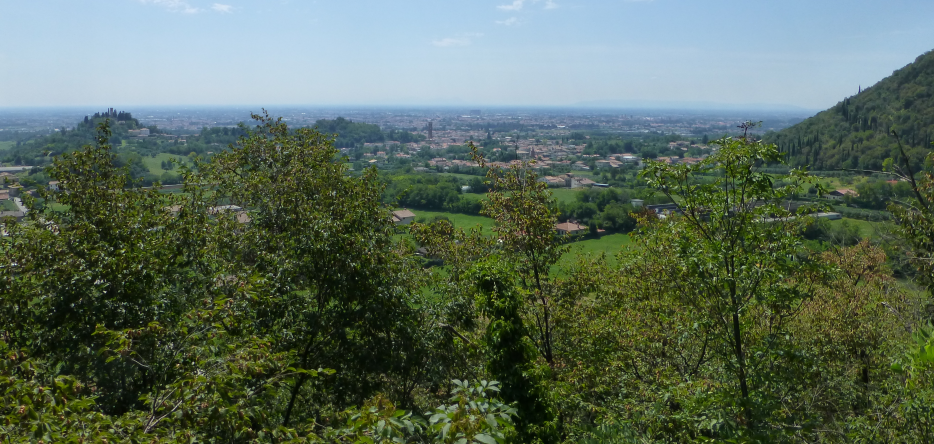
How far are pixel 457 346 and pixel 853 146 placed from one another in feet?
164

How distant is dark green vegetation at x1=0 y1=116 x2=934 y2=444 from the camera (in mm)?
3814

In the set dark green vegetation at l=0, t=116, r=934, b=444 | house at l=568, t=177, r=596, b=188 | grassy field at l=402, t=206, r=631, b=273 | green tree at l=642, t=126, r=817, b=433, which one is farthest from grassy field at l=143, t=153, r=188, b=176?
house at l=568, t=177, r=596, b=188

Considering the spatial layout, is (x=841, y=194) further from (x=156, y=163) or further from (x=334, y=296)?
(x=156, y=163)

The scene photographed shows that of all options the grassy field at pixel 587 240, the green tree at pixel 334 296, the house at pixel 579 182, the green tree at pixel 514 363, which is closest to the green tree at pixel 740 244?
the green tree at pixel 514 363

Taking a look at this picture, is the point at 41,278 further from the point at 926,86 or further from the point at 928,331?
the point at 926,86

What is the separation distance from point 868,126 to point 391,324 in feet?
179

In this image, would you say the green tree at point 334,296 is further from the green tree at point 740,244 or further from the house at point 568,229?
the house at point 568,229

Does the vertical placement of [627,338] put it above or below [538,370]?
below

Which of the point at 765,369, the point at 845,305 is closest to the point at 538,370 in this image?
the point at 765,369

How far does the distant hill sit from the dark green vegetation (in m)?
29.8

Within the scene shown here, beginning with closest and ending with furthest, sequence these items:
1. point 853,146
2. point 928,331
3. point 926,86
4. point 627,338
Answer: point 928,331 < point 627,338 < point 926,86 < point 853,146

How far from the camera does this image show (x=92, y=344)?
5855 mm

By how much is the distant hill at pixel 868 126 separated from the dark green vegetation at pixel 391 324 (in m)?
29.8

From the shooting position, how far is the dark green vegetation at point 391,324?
12.5 ft
